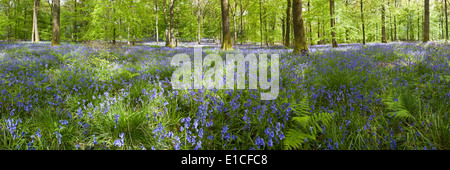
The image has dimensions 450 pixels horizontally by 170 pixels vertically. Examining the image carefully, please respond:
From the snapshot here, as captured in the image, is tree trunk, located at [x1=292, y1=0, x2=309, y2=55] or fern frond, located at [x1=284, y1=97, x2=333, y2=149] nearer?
fern frond, located at [x1=284, y1=97, x2=333, y2=149]

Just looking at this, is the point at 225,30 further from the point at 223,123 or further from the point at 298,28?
the point at 223,123

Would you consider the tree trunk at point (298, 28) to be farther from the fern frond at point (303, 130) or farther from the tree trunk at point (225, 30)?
the fern frond at point (303, 130)

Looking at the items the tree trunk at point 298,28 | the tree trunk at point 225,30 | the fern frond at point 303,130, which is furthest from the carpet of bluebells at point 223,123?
the tree trunk at point 225,30

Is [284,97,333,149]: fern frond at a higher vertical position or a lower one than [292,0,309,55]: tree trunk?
lower

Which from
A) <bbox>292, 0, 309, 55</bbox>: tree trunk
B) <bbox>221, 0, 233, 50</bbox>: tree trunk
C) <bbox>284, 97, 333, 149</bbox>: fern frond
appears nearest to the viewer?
<bbox>284, 97, 333, 149</bbox>: fern frond

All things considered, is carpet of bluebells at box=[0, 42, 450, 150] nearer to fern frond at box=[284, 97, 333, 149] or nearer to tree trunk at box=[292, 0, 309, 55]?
fern frond at box=[284, 97, 333, 149]

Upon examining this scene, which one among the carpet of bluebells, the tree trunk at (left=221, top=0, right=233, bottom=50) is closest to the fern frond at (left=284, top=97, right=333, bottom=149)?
the carpet of bluebells

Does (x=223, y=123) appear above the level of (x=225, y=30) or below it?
below

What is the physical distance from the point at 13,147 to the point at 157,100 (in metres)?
1.35

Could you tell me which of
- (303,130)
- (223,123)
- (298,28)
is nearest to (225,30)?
(298,28)

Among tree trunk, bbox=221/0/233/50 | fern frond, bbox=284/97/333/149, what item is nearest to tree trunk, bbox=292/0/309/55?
tree trunk, bbox=221/0/233/50

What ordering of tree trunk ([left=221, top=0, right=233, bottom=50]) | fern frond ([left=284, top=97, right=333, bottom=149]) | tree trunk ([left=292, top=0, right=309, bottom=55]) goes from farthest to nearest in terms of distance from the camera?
tree trunk ([left=221, top=0, right=233, bottom=50]), tree trunk ([left=292, top=0, right=309, bottom=55]), fern frond ([left=284, top=97, right=333, bottom=149])

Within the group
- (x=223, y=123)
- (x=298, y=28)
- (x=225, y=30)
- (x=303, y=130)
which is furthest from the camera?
(x=225, y=30)

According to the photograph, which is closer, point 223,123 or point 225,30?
point 223,123
